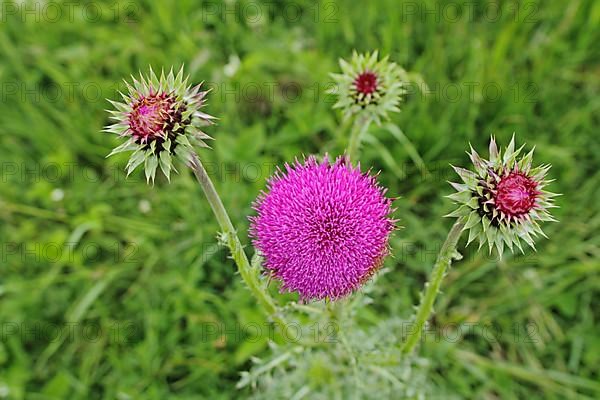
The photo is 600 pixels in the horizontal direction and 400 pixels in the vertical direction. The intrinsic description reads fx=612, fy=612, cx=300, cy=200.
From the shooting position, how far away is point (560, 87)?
537 cm

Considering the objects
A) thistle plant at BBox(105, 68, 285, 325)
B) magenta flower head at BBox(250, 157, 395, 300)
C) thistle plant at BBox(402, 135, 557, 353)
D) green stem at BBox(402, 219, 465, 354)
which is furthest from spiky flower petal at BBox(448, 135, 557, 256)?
thistle plant at BBox(105, 68, 285, 325)

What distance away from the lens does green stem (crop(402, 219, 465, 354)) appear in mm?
2783

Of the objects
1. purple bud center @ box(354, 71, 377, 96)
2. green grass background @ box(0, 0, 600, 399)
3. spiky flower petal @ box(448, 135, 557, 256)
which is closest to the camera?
spiky flower petal @ box(448, 135, 557, 256)

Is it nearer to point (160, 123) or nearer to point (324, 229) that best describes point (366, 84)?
point (324, 229)

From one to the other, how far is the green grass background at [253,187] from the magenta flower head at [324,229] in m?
2.00

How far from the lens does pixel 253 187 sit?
201 inches

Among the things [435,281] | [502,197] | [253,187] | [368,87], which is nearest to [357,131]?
[368,87]

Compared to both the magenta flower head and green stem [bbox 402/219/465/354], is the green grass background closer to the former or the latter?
green stem [bbox 402/219/465/354]

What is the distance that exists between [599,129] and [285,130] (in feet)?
8.90

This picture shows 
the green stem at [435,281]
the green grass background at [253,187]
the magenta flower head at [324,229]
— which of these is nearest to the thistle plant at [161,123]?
the magenta flower head at [324,229]

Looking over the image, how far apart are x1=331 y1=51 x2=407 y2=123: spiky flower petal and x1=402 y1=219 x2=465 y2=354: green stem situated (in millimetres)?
900

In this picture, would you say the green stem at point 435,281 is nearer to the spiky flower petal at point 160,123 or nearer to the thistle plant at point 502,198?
the thistle plant at point 502,198

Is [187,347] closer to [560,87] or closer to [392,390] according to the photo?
[392,390]

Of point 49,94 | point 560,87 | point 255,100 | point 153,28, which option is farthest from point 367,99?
point 49,94
